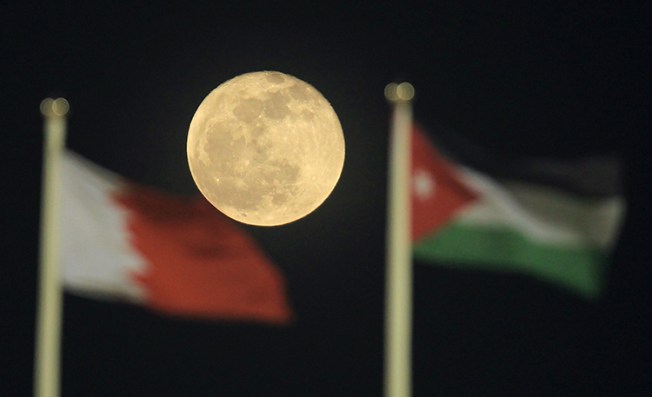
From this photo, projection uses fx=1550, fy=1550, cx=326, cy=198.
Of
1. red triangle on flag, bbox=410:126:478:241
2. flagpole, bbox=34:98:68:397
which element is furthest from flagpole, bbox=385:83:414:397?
flagpole, bbox=34:98:68:397

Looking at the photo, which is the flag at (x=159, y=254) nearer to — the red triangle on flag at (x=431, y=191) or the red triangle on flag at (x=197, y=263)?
the red triangle on flag at (x=197, y=263)

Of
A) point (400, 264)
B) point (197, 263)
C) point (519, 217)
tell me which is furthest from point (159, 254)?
point (519, 217)

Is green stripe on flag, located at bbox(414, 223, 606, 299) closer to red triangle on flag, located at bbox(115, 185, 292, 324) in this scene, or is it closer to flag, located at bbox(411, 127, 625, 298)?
flag, located at bbox(411, 127, 625, 298)

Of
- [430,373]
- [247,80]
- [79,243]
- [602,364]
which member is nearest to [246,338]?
[430,373]

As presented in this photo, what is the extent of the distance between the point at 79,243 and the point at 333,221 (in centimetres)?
1376

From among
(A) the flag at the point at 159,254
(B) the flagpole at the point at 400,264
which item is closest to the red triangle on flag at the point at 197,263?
(A) the flag at the point at 159,254

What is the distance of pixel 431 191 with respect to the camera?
10.5 meters

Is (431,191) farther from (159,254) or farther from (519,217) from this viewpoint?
(159,254)

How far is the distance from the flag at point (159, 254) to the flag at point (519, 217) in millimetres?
1134

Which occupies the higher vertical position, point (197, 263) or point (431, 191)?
point (431, 191)

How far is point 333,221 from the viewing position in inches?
962

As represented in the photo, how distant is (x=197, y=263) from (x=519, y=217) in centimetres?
220

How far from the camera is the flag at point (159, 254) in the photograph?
10492 millimetres

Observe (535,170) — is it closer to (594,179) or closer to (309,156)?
(594,179)
